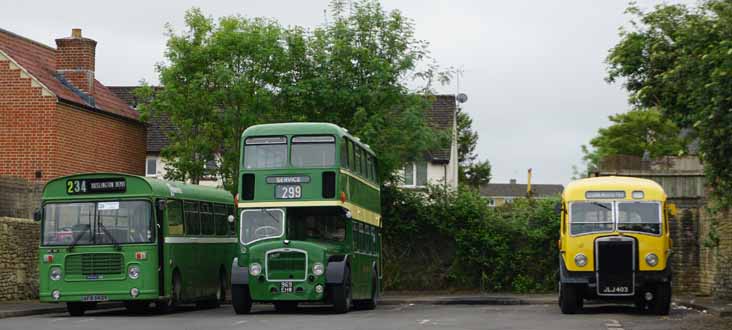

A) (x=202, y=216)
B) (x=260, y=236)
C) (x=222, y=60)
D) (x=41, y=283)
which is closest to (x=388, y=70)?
(x=222, y=60)

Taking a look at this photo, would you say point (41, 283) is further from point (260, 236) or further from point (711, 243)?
point (711, 243)

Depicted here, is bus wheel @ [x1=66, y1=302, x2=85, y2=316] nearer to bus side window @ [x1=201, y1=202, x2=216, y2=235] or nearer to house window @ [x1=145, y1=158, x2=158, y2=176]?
bus side window @ [x1=201, y1=202, x2=216, y2=235]

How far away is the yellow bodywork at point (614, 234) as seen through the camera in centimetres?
2572

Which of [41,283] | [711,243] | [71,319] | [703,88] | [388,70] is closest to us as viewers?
[703,88]

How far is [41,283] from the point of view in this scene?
2572 cm

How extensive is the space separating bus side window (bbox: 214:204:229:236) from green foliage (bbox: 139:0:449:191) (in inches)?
198

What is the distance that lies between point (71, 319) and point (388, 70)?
50.0 feet

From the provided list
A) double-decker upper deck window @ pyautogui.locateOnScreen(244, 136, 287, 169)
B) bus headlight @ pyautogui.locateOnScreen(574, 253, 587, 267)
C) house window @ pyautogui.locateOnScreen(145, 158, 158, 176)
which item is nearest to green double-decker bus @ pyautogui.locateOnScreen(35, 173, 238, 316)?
double-decker upper deck window @ pyautogui.locateOnScreen(244, 136, 287, 169)

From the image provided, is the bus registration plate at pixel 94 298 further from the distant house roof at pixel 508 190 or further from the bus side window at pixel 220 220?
the distant house roof at pixel 508 190

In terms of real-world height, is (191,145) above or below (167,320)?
above

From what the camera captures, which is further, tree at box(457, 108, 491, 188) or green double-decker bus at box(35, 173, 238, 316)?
tree at box(457, 108, 491, 188)

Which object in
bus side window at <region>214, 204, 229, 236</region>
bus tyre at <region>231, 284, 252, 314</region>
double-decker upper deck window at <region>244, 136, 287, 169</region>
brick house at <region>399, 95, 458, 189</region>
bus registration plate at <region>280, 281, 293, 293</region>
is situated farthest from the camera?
brick house at <region>399, 95, 458, 189</region>

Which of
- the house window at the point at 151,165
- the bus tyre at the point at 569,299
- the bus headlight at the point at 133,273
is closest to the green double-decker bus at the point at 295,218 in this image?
the bus headlight at the point at 133,273

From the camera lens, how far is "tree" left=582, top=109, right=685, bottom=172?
7544 cm
